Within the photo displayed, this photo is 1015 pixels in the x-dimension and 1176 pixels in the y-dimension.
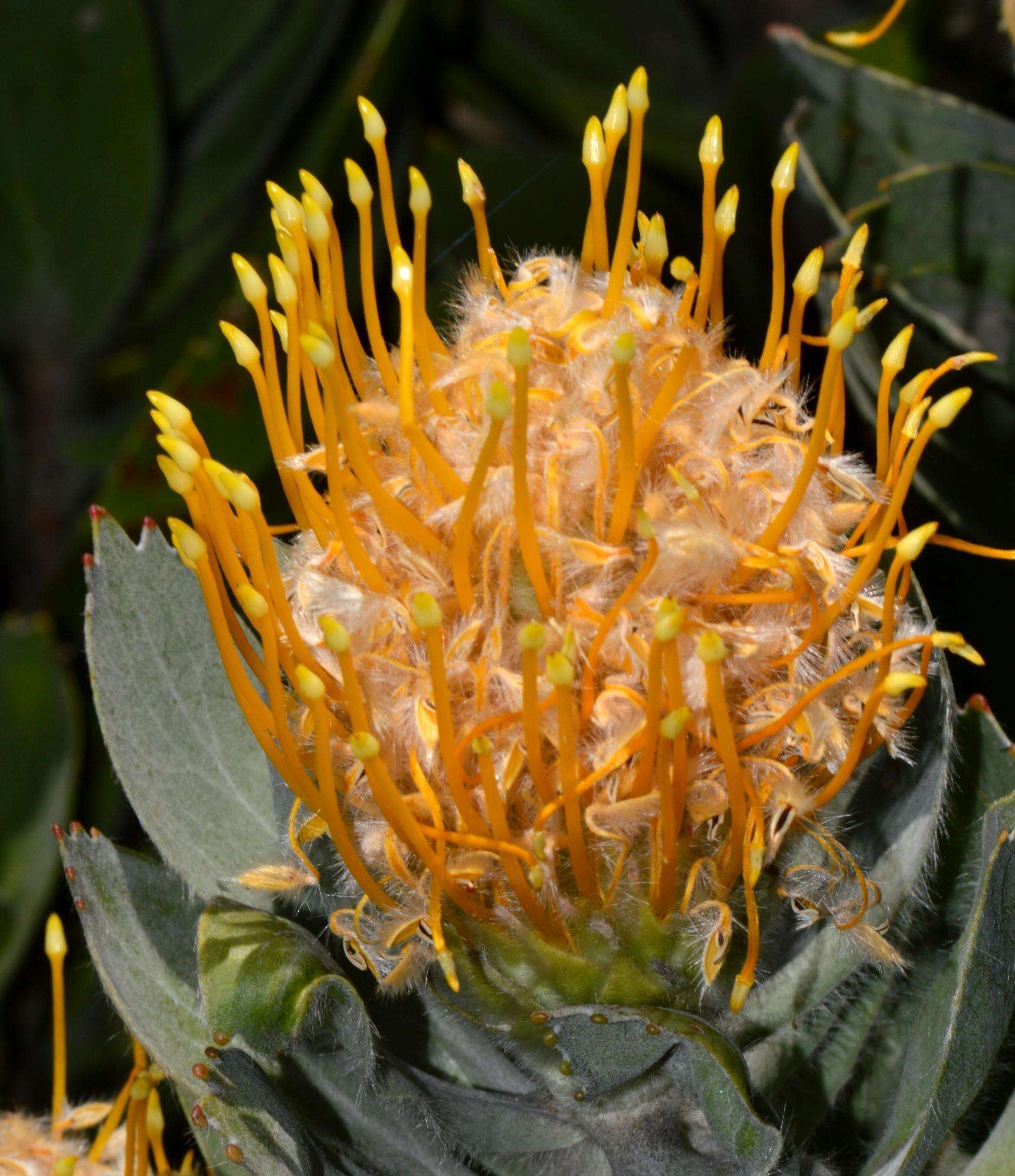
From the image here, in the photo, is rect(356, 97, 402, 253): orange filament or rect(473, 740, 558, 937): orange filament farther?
rect(356, 97, 402, 253): orange filament

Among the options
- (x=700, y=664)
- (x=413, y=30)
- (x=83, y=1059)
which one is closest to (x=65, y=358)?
(x=413, y=30)

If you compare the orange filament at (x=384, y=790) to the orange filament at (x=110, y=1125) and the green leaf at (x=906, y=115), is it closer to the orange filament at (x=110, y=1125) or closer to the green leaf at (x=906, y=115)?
the orange filament at (x=110, y=1125)

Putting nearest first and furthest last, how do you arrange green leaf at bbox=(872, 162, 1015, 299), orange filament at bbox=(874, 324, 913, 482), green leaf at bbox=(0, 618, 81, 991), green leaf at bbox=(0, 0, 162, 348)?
orange filament at bbox=(874, 324, 913, 482) → green leaf at bbox=(872, 162, 1015, 299) → green leaf at bbox=(0, 618, 81, 991) → green leaf at bbox=(0, 0, 162, 348)

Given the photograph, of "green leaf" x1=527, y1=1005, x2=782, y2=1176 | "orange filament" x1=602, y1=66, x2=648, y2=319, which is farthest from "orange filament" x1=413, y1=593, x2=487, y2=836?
"orange filament" x1=602, y1=66, x2=648, y2=319

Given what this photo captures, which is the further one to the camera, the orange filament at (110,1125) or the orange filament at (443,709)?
the orange filament at (110,1125)

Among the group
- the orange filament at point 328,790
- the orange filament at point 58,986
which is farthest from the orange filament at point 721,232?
the orange filament at point 58,986

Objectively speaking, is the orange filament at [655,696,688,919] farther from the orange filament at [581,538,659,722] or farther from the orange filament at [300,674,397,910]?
the orange filament at [300,674,397,910]
